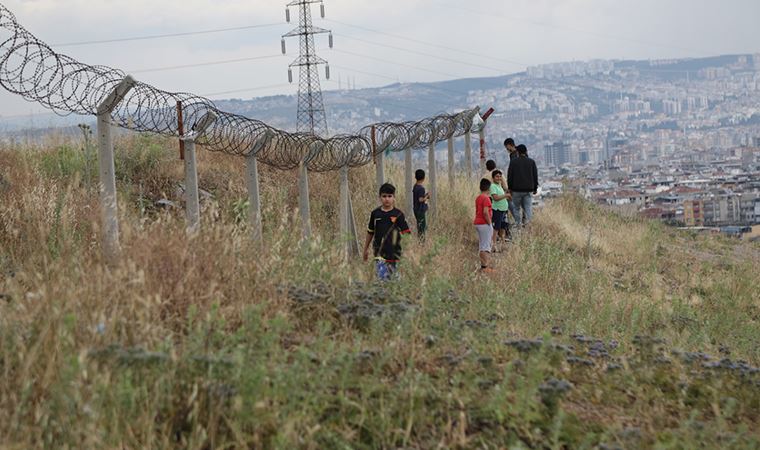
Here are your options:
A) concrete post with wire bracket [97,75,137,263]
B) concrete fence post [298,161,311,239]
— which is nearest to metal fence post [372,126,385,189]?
concrete fence post [298,161,311,239]

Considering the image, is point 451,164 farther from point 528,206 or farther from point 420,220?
point 420,220

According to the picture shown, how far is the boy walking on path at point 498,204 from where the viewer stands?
53.2 ft

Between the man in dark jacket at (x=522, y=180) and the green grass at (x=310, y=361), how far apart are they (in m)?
8.31

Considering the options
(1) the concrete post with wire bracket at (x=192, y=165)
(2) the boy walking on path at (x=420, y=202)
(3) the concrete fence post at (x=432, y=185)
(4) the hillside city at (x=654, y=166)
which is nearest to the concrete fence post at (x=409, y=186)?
(2) the boy walking on path at (x=420, y=202)

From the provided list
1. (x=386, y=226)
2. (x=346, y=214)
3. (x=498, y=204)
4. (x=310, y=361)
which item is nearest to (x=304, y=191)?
(x=346, y=214)

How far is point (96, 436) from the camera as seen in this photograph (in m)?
3.96

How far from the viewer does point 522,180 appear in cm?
1758

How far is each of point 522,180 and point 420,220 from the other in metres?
2.84

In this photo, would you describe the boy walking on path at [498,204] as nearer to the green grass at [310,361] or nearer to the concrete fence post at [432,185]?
the concrete fence post at [432,185]

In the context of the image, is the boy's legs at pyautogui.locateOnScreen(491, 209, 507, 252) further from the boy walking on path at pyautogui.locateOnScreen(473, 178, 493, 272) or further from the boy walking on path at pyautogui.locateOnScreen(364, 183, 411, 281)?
the boy walking on path at pyautogui.locateOnScreen(364, 183, 411, 281)

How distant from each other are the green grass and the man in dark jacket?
8.31m

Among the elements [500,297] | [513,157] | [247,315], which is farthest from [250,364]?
[513,157]

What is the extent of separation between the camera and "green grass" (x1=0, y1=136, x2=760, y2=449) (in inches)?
175

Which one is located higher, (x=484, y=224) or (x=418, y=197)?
(x=418, y=197)
